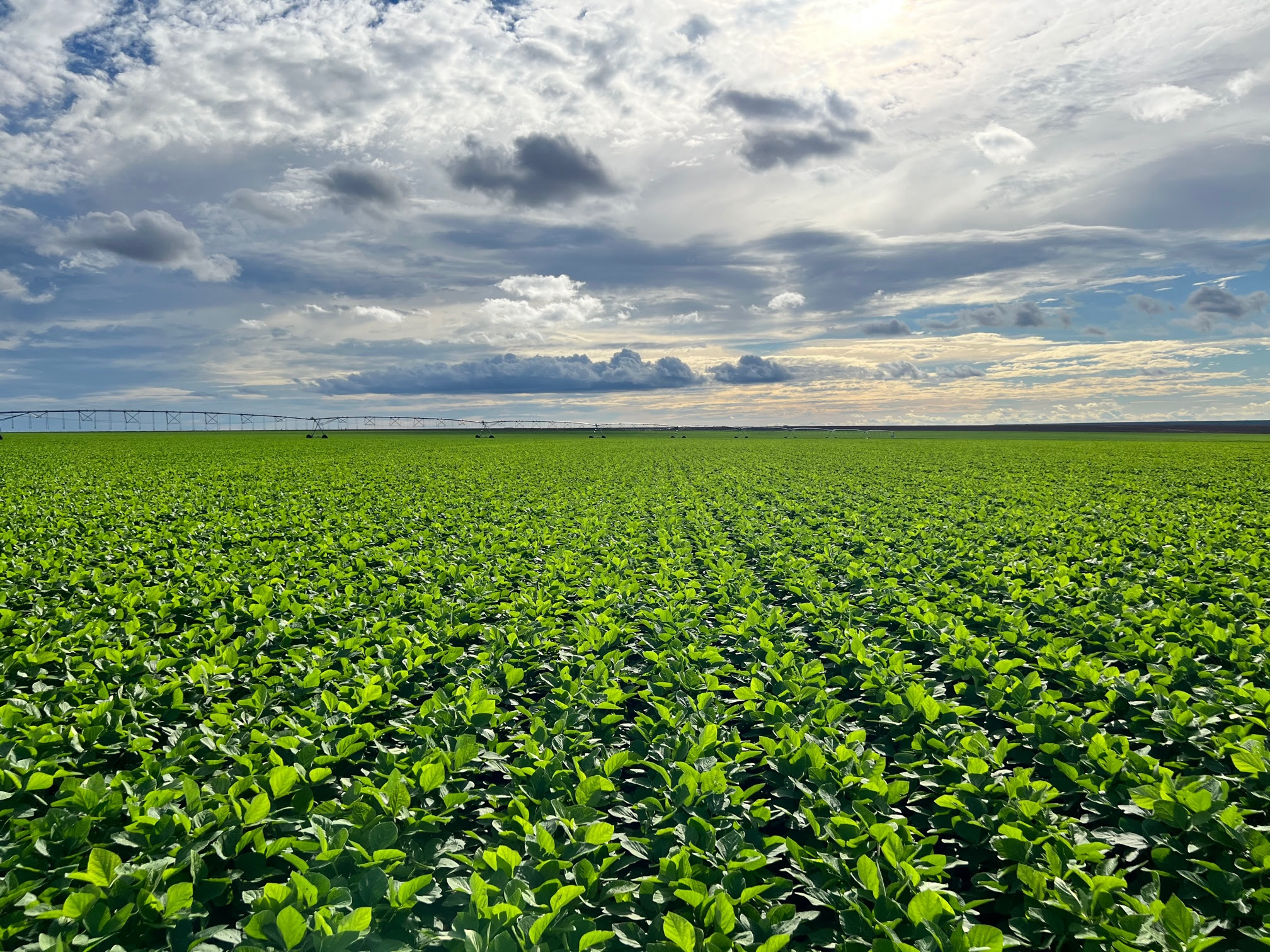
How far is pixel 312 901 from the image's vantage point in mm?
2979

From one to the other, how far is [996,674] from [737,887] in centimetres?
379

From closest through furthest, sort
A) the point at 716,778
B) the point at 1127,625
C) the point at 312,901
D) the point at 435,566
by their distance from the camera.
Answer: the point at 312,901 < the point at 716,778 < the point at 1127,625 < the point at 435,566

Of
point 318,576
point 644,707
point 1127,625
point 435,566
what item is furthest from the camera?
point 435,566

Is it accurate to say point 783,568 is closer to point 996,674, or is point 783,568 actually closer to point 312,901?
point 996,674

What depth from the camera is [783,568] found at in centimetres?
1134

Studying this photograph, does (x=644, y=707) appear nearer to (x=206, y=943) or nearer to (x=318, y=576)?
(x=206, y=943)

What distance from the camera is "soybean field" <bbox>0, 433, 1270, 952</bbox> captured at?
10.3 ft

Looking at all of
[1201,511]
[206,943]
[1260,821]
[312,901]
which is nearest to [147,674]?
[206,943]

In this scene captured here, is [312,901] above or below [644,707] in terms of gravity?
above

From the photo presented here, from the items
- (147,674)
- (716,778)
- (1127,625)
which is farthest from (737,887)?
(1127,625)

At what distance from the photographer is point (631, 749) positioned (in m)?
4.95

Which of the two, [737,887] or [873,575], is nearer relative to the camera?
[737,887]

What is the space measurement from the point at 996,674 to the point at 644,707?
10.5 ft

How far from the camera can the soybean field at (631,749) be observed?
315 cm
